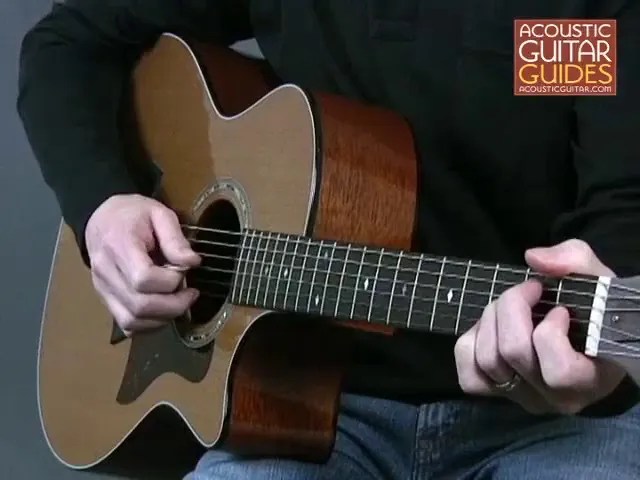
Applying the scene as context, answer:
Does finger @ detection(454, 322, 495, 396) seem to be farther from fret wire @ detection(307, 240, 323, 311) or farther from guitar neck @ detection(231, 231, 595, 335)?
fret wire @ detection(307, 240, 323, 311)

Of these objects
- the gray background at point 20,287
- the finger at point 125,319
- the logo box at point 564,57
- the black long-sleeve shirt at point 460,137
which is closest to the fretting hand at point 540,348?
the black long-sleeve shirt at point 460,137

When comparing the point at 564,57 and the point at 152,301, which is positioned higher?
the point at 564,57

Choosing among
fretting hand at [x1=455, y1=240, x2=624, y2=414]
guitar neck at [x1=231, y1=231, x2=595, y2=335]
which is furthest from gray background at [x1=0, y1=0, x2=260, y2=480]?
fretting hand at [x1=455, y1=240, x2=624, y2=414]

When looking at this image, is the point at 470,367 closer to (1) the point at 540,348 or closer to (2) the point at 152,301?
(1) the point at 540,348

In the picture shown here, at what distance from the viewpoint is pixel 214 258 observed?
1.02m

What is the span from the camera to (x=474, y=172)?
1.02 m

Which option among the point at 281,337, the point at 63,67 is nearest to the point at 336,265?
the point at 281,337

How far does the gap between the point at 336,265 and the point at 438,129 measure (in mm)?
211

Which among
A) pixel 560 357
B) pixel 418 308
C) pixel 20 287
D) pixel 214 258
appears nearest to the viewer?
pixel 560 357

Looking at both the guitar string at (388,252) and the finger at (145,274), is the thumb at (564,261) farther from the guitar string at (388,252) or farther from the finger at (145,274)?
the finger at (145,274)

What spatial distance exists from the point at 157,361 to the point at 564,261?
0.46 m

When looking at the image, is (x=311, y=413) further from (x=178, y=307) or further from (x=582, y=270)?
(x=582, y=270)

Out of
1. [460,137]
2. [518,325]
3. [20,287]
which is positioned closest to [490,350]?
[518,325]

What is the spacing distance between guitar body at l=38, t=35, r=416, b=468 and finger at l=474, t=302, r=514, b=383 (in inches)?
6.2
